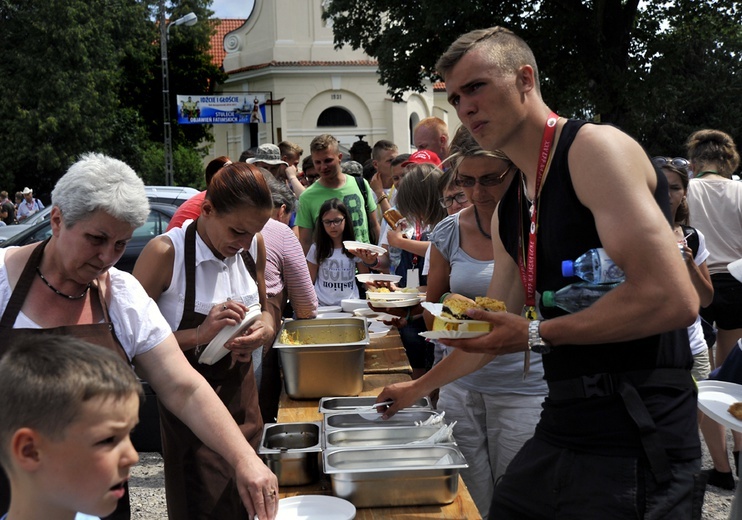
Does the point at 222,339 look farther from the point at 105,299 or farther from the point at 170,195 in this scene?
the point at 170,195

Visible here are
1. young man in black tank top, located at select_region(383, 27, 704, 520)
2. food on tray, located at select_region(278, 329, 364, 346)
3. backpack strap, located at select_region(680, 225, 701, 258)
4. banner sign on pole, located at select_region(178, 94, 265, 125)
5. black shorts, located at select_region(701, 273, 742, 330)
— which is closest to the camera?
young man in black tank top, located at select_region(383, 27, 704, 520)

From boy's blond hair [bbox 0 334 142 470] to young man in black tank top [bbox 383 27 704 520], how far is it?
0.90 metres

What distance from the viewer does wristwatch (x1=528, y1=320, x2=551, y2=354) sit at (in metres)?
1.89

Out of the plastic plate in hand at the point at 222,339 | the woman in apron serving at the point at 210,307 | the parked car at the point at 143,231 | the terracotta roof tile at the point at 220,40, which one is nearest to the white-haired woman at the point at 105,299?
the plastic plate in hand at the point at 222,339

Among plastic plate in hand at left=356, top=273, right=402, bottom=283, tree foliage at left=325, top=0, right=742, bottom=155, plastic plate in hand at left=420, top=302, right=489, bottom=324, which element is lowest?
plastic plate in hand at left=356, top=273, right=402, bottom=283

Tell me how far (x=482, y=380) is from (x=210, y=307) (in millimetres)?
1144

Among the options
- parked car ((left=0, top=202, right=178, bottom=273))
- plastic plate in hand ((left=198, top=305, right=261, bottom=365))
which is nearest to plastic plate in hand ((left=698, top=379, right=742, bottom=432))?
plastic plate in hand ((left=198, top=305, right=261, bottom=365))

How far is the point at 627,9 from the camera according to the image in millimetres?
18562

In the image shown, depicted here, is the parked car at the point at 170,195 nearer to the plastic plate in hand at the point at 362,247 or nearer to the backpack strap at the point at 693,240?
the plastic plate in hand at the point at 362,247

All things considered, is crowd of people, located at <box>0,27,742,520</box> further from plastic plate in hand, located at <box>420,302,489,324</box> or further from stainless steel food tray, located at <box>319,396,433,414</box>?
stainless steel food tray, located at <box>319,396,433,414</box>

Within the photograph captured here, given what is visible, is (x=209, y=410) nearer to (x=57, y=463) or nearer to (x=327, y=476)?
(x=327, y=476)

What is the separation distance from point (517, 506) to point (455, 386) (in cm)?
117

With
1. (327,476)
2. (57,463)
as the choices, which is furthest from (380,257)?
(57,463)

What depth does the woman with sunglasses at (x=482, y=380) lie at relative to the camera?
304 cm
